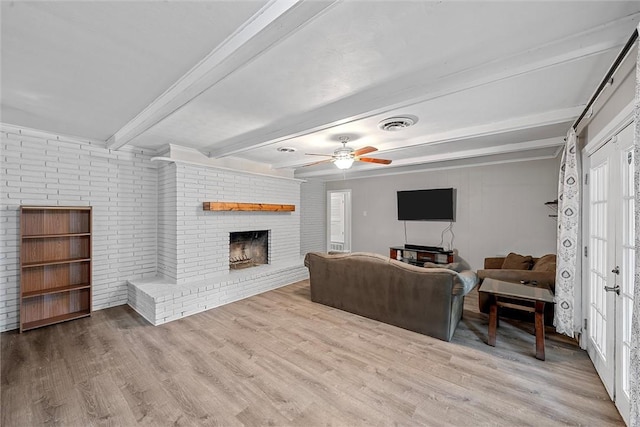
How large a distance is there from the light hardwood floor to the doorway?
3.97 metres

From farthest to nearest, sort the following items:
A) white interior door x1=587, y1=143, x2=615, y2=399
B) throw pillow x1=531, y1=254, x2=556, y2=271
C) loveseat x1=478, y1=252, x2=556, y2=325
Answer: throw pillow x1=531, y1=254, x2=556, y2=271 < loveseat x1=478, y1=252, x2=556, y2=325 < white interior door x1=587, y1=143, x2=615, y2=399

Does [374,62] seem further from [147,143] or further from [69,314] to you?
[69,314]

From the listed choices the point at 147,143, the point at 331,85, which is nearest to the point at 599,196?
the point at 331,85

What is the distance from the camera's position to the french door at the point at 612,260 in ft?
5.79

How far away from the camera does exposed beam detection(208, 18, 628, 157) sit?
1529 mm

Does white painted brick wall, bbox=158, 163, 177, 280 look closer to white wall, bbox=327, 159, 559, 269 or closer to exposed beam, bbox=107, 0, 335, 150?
exposed beam, bbox=107, 0, 335, 150

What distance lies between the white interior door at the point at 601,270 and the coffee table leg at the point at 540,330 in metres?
0.38

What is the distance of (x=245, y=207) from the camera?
462 centimetres

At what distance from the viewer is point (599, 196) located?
92.6 inches

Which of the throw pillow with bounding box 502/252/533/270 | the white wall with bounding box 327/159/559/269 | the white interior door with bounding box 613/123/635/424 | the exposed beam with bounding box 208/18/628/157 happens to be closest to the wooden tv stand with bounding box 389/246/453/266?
the white wall with bounding box 327/159/559/269

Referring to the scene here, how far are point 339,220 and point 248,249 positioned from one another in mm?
3223

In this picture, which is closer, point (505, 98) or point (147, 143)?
point (505, 98)

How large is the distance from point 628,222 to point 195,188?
4.71m

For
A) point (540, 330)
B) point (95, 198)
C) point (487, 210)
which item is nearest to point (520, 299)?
point (540, 330)
